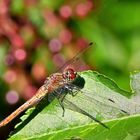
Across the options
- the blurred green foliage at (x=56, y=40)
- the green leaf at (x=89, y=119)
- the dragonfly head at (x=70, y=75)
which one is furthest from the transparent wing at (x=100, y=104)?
the blurred green foliage at (x=56, y=40)

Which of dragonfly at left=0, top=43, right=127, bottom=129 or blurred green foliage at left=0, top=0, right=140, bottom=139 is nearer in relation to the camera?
dragonfly at left=0, top=43, right=127, bottom=129

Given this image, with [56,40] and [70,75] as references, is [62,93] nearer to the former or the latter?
[70,75]

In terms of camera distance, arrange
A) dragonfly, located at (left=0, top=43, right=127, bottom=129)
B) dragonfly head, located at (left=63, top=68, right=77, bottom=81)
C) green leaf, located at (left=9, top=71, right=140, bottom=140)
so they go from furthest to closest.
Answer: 1. dragonfly head, located at (left=63, top=68, right=77, bottom=81)
2. dragonfly, located at (left=0, top=43, right=127, bottom=129)
3. green leaf, located at (left=9, top=71, right=140, bottom=140)

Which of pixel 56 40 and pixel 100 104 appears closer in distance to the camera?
pixel 100 104

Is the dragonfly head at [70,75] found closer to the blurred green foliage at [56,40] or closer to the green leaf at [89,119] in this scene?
the green leaf at [89,119]

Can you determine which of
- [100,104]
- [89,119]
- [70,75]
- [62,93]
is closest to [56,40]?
[70,75]

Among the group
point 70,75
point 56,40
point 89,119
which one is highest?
point 56,40

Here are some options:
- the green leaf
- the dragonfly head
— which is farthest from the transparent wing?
the dragonfly head

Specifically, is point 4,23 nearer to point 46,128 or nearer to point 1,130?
point 1,130

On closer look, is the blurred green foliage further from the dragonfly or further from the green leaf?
the green leaf
